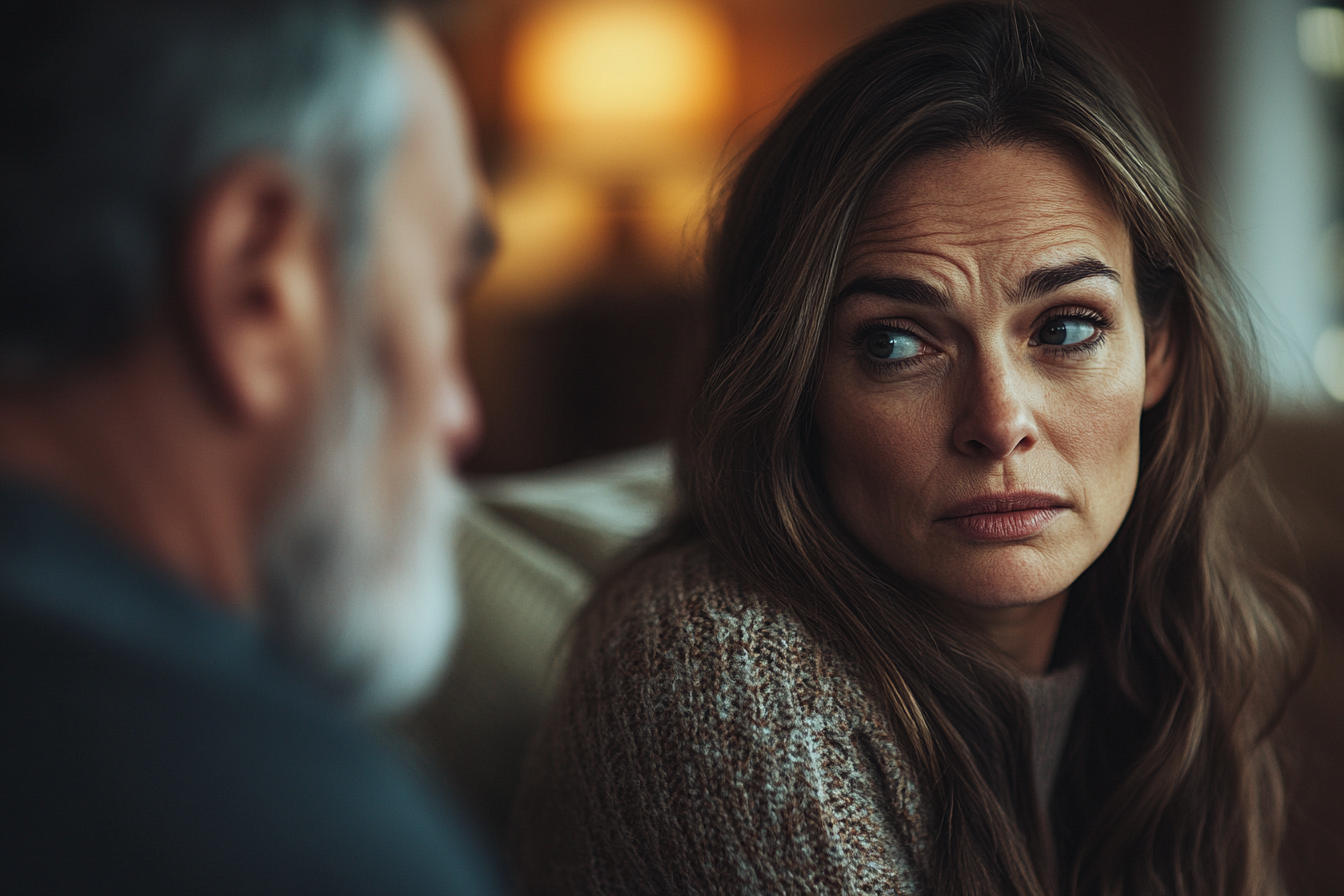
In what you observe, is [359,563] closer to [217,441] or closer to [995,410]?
[217,441]

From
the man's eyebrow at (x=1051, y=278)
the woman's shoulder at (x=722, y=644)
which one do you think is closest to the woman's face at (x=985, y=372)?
the man's eyebrow at (x=1051, y=278)

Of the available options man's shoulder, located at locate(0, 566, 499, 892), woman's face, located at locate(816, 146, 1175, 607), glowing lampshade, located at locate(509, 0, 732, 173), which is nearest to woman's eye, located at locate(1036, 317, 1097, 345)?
woman's face, located at locate(816, 146, 1175, 607)

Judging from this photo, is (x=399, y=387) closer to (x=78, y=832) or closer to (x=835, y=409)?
(x=78, y=832)

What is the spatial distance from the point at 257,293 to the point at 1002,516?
0.58 meters

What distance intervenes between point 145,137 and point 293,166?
62mm

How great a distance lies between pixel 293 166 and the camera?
482 millimetres

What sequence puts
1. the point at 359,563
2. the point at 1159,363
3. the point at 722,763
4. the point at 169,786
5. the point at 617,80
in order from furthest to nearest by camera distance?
the point at 617,80 → the point at 1159,363 → the point at 722,763 → the point at 359,563 → the point at 169,786

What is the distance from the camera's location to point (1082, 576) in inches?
40.6

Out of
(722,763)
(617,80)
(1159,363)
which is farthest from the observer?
(617,80)

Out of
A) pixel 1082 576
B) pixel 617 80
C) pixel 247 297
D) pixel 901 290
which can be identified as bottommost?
pixel 1082 576

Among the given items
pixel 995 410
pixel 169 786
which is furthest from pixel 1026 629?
pixel 169 786

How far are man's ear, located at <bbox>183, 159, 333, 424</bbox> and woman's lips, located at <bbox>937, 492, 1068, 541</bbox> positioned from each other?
52 cm

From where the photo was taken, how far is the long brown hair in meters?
A: 0.84

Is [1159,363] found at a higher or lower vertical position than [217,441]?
higher
